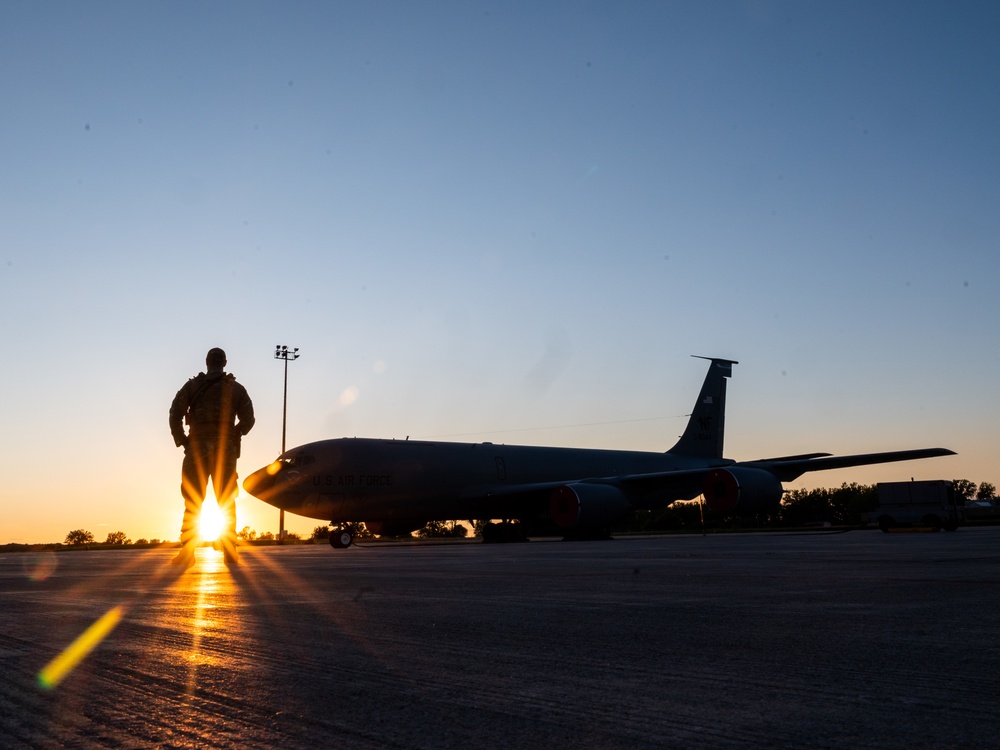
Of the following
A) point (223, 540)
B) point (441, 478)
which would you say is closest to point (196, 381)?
point (223, 540)

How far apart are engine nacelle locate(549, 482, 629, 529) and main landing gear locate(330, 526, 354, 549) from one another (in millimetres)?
5242

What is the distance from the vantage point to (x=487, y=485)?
25328 millimetres

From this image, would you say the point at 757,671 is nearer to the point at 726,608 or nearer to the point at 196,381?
the point at 726,608

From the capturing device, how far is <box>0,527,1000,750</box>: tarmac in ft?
5.07

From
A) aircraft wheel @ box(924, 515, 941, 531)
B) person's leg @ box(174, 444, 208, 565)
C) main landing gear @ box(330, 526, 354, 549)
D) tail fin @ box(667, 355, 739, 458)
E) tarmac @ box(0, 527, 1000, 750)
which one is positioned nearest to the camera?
tarmac @ box(0, 527, 1000, 750)

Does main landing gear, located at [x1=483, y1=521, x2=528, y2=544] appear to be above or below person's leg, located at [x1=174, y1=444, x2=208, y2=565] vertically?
below

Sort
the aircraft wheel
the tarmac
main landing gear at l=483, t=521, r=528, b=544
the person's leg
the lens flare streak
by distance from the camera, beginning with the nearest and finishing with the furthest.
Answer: the tarmac → the lens flare streak → the person's leg → the aircraft wheel → main landing gear at l=483, t=521, r=528, b=544

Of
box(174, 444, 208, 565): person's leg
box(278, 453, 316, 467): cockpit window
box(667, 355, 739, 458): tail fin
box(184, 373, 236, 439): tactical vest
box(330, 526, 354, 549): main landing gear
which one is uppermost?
box(667, 355, 739, 458): tail fin

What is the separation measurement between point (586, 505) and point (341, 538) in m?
6.16

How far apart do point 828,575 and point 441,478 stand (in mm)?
19459

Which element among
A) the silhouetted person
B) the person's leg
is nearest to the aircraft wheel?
the silhouetted person

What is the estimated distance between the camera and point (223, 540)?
831cm

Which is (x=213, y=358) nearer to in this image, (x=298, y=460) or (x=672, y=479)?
(x=298, y=460)

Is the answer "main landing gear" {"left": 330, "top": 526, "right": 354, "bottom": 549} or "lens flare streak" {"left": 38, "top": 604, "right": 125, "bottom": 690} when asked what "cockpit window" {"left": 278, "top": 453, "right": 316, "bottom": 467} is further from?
"lens flare streak" {"left": 38, "top": 604, "right": 125, "bottom": 690}
